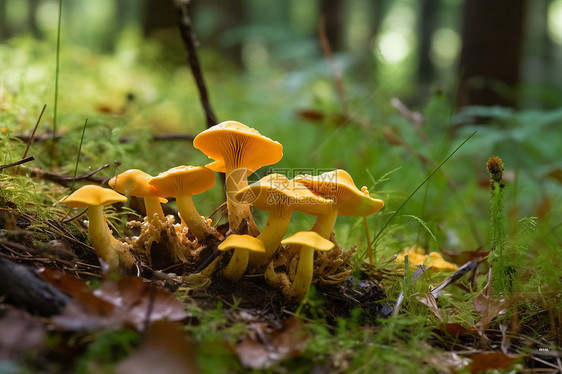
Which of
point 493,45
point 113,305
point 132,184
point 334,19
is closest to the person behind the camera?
point 113,305

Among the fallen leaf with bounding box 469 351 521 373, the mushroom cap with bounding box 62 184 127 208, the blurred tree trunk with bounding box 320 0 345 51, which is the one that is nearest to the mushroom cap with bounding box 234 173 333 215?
the mushroom cap with bounding box 62 184 127 208

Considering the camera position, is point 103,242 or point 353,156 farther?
point 353,156

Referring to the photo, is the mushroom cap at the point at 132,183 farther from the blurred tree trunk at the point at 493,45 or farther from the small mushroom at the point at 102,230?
the blurred tree trunk at the point at 493,45

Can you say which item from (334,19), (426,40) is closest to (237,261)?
(334,19)

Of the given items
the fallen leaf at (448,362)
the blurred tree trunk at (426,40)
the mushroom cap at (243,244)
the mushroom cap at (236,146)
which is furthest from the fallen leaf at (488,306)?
the blurred tree trunk at (426,40)

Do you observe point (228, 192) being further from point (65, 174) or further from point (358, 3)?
point (358, 3)

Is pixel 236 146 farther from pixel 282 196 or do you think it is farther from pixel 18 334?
pixel 18 334

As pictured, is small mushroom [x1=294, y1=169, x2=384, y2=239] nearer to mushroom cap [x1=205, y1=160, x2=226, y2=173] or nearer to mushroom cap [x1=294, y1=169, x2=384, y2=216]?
mushroom cap [x1=294, y1=169, x2=384, y2=216]
